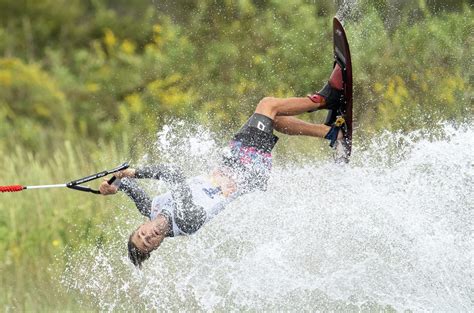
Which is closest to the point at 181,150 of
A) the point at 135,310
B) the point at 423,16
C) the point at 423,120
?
the point at 135,310

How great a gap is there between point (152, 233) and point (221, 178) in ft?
1.77

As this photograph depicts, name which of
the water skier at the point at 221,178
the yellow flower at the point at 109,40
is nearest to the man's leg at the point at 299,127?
the water skier at the point at 221,178

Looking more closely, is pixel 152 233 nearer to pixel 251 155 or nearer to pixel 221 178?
pixel 221 178

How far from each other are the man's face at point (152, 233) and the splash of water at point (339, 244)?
1.89 ft

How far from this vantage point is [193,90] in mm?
9805

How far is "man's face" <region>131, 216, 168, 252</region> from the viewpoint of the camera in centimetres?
602

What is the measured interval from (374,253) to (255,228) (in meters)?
0.82

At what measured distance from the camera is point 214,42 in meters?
10.0

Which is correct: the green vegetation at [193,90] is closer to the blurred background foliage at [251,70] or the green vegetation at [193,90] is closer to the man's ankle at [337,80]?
the blurred background foliage at [251,70]

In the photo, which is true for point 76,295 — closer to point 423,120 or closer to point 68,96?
point 423,120

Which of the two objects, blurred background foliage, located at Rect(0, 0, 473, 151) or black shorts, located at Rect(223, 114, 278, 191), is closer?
black shorts, located at Rect(223, 114, 278, 191)

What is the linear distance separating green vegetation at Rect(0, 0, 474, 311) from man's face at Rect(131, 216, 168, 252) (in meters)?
1.10

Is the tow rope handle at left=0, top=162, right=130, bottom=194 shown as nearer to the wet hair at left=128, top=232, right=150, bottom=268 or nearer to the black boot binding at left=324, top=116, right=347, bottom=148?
the wet hair at left=128, top=232, right=150, bottom=268

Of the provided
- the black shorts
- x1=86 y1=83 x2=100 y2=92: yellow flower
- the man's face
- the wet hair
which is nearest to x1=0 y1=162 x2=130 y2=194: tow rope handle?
the man's face
